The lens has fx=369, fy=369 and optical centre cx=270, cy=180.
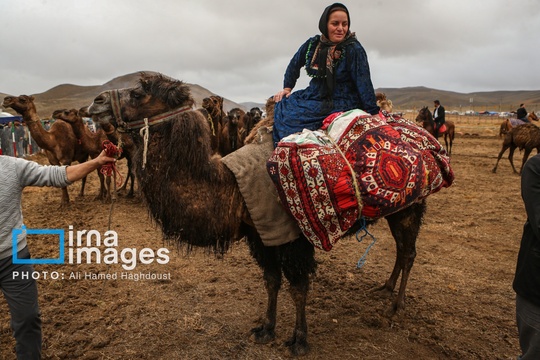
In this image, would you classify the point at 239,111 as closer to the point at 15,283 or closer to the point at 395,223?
the point at 395,223

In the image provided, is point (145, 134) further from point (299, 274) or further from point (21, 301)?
point (299, 274)

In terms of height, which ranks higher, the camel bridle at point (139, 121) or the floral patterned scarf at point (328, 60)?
the floral patterned scarf at point (328, 60)

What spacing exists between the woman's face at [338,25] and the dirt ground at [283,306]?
2677 mm

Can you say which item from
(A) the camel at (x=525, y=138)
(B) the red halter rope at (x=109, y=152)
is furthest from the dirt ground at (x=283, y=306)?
(A) the camel at (x=525, y=138)

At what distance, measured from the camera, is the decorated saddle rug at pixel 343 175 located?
9.39 feet

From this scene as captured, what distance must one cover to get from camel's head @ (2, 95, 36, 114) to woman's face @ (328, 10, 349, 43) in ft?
24.7

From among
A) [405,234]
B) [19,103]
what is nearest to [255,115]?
[19,103]

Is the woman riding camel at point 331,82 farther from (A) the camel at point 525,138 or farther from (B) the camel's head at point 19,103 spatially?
(A) the camel at point 525,138

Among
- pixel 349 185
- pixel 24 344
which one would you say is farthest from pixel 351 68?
pixel 24 344

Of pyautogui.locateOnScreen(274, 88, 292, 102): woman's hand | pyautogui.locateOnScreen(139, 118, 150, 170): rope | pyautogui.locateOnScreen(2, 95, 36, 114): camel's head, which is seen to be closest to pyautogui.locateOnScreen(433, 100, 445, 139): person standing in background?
pyautogui.locateOnScreen(274, 88, 292, 102): woman's hand

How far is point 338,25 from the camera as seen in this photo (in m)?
3.44

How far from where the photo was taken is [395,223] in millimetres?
4160

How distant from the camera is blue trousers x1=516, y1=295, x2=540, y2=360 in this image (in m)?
2.07

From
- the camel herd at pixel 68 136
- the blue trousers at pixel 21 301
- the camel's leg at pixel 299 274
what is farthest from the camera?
the camel herd at pixel 68 136
